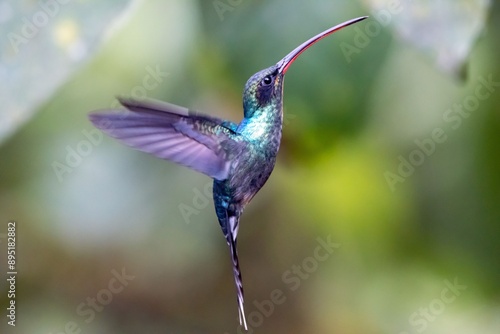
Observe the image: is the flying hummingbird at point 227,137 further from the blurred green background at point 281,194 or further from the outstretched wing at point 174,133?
the blurred green background at point 281,194

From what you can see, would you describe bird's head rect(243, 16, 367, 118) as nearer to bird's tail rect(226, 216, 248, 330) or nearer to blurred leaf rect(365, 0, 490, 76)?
bird's tail rect(226, 216, 248, 330)

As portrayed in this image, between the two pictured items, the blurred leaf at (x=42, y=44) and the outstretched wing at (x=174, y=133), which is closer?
the outstretched wing at (x=174, y=133)

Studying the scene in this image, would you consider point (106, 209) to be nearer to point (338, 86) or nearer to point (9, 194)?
point (9, 194)

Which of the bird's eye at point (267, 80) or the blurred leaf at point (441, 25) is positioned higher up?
the bird's eye at point (267, 80)

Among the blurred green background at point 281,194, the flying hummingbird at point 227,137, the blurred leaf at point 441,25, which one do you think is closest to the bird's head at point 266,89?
the flying hummingbird at point 227,137

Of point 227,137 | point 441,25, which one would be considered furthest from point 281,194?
point 227,137

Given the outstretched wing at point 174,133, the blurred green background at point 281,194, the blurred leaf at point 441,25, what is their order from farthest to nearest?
the blurred green background at point 281,194 < the blurred leaf at point 441,25 < the outstretched wing at point 174,133

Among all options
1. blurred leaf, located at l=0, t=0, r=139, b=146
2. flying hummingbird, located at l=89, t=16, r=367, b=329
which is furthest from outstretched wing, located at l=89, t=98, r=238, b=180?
blurred leaf, located at l=0, t=0, r=139, b=146
